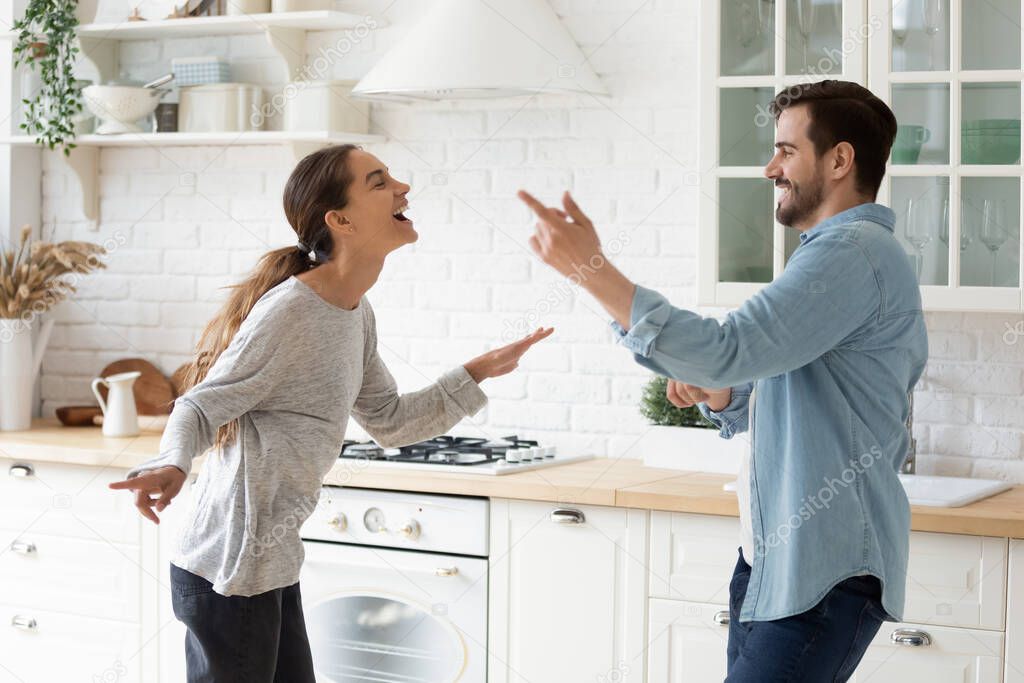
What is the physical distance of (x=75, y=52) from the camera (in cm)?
368

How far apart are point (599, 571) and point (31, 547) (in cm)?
164

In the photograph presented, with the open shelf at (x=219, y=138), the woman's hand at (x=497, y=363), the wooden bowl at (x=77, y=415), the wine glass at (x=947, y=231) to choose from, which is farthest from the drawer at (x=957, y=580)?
the wooden bowl at (x=77, y=415)

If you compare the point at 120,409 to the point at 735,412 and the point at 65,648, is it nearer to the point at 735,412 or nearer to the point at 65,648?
the point at 65,648

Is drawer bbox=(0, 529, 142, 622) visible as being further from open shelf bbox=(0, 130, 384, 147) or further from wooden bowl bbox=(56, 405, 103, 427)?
open shelf bbox=(0, 130, 384, 147)

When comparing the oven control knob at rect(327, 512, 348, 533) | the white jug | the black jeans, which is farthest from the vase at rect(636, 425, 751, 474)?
the white jug

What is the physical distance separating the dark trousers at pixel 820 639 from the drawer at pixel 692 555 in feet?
3.12

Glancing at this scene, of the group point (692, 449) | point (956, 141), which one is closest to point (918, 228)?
point (956, 141)

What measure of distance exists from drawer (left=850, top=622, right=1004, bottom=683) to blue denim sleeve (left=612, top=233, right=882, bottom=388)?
3.80ft

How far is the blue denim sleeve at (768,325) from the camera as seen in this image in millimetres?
1588

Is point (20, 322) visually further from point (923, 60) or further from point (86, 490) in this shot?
point (923, 60)

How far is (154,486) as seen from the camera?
1874 millimetres

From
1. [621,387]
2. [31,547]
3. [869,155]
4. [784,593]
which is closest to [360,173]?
[869,155]

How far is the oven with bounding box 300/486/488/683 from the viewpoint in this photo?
2.93m

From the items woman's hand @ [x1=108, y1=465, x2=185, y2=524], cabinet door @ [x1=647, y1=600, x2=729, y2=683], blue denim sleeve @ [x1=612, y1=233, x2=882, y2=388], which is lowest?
cabinet door @ [x1=647, y1=600, x2=729, y2=683]
